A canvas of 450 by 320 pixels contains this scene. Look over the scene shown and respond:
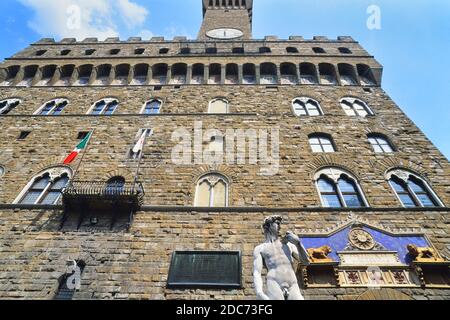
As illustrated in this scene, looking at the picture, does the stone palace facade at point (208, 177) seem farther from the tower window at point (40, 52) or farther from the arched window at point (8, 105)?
the tower window at point (40, 52)

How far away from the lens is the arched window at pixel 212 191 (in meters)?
7.55

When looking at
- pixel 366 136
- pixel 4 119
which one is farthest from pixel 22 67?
pixel 366 136

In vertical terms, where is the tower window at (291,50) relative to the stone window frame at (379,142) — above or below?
above

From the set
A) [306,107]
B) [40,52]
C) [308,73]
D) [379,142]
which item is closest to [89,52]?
[40,52]

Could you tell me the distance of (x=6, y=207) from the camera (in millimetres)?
7324

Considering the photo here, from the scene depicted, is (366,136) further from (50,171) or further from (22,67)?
(22,67)

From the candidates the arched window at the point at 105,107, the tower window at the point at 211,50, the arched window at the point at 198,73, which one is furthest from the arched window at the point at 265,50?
the arched window at the point at 105,107

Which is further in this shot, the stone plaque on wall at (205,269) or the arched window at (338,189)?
the arched window at (338,189)

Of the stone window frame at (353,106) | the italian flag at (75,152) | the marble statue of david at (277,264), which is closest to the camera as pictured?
the marble statue of david at (277,264)

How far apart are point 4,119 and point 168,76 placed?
642 cm

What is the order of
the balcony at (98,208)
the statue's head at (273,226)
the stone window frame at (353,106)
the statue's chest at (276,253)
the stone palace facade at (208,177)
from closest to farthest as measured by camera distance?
the statue's chest at (276,253) → the statue's head at (273,226) → the stone palace facade at (208,177) → the balcony at (98,208) → the stone window frame at (353,106)

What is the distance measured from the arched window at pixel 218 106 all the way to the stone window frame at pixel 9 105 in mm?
7735

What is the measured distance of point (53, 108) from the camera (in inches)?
453

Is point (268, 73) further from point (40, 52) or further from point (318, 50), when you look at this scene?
point (40, 52)
